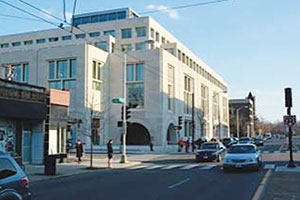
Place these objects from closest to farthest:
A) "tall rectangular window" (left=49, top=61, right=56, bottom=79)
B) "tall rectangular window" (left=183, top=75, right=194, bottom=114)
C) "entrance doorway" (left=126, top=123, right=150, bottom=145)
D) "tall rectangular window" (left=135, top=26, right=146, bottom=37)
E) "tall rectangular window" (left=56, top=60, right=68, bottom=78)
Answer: "tall rectangular window" (left=56, top=60, right=68, bottom=78) → "tall rectangular window" (left=49, top=61, right=56, bottom=79) → "entrance doorway" (left=126, top=123, right=150, bottom=145) → "tall rectangular window" (left=135, top=26, right=146, bottom=37) → "tall rectangular window" (left=183, top=75, right=194, bottom=114)

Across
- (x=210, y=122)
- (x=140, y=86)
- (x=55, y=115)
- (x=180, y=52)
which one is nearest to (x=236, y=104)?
(x=210, y=122)

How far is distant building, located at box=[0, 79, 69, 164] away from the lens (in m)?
26.5

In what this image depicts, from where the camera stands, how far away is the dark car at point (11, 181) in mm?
7948

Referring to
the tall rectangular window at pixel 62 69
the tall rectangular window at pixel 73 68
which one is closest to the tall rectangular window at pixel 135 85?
the tall rectangular window at pixel 73 68

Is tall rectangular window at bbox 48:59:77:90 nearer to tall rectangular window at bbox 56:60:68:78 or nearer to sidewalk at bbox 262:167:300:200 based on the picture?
tall rectangular window at bbox 56:60:68:78

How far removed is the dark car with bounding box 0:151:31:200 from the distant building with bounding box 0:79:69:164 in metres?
17.9

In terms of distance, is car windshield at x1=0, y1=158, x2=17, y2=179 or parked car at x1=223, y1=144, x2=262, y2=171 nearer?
car windshield at x1=0, y1=158, x2=17, y2=179

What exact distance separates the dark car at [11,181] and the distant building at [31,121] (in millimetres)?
17928

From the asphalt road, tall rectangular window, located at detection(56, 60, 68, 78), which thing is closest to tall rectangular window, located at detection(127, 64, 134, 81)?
tall rectangular window, located at detection(56, 60, 68, 78)

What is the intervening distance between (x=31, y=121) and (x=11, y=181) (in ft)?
73.5

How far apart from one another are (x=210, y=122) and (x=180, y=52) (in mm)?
21114

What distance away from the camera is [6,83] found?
2589 centimetres

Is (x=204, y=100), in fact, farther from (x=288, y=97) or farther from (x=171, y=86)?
(x=288, y=97)

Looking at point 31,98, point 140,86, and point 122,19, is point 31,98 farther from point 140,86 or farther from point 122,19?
point 122,19
